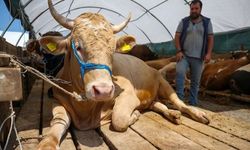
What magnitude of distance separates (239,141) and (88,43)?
1.78 m

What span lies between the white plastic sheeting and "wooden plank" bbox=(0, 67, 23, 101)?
5.72 meters

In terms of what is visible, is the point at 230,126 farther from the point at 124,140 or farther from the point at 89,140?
the point at 89,140

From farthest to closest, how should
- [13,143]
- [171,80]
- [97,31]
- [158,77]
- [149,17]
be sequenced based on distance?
[149,17] < [171,80] < [158,77] < [97,31] < [13,143]

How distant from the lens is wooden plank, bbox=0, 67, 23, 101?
6.41ft

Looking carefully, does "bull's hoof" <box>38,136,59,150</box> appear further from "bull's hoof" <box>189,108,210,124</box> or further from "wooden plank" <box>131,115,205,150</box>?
"bull's hoof" <box>189,108,210,124</box>

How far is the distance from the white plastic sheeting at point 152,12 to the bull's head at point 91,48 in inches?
165

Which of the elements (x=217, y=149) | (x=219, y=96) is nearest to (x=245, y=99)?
(x=219, y=96)

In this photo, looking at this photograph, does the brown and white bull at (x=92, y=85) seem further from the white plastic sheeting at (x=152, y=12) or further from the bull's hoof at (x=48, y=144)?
the white plastic sheeting at (x=152, y=12)

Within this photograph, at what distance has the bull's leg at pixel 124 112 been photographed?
10.8 ft

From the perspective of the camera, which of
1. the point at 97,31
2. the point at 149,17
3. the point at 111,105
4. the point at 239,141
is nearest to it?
the point at 239,141

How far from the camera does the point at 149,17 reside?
1005 centimetres

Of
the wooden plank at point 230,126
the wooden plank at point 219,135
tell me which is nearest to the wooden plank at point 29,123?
the wooden plank at point 219,135

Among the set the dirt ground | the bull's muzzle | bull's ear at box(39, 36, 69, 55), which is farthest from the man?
the bull's muzzle

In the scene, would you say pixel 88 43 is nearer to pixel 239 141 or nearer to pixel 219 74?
pixel 239 141
